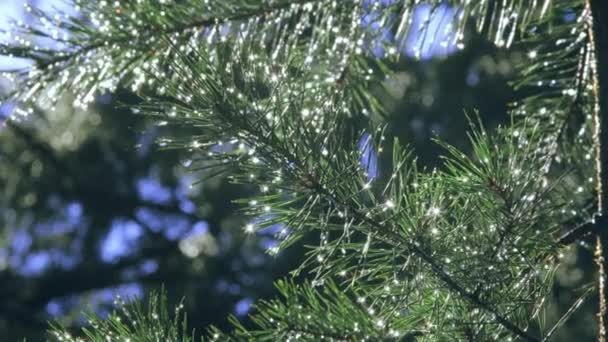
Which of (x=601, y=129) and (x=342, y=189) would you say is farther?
(x=601, y=129)

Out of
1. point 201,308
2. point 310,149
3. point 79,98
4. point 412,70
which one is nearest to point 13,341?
point 201,308

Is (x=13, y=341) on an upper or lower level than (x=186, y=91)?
lower

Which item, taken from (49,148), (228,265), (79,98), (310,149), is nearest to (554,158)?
(310,149)

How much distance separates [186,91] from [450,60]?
12.9 feet

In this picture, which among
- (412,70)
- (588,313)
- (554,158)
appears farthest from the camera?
(412,70)

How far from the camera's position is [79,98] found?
1.29 m

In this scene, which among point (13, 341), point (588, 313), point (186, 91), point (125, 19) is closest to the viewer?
point (186, 91)

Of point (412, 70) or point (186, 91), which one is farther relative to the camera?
point (412, 70)

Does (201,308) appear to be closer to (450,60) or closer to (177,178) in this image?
(177,178)

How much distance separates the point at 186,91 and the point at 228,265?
354 cm

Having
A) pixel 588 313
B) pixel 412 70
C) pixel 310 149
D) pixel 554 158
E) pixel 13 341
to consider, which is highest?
pixel 310 149

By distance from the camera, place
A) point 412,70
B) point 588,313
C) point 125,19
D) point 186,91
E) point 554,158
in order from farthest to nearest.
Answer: point 412,70, point 588,313, point 554,158, point 125,19, point 186,91

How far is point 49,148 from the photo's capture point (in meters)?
4.82

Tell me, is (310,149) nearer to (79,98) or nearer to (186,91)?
(186,91)
